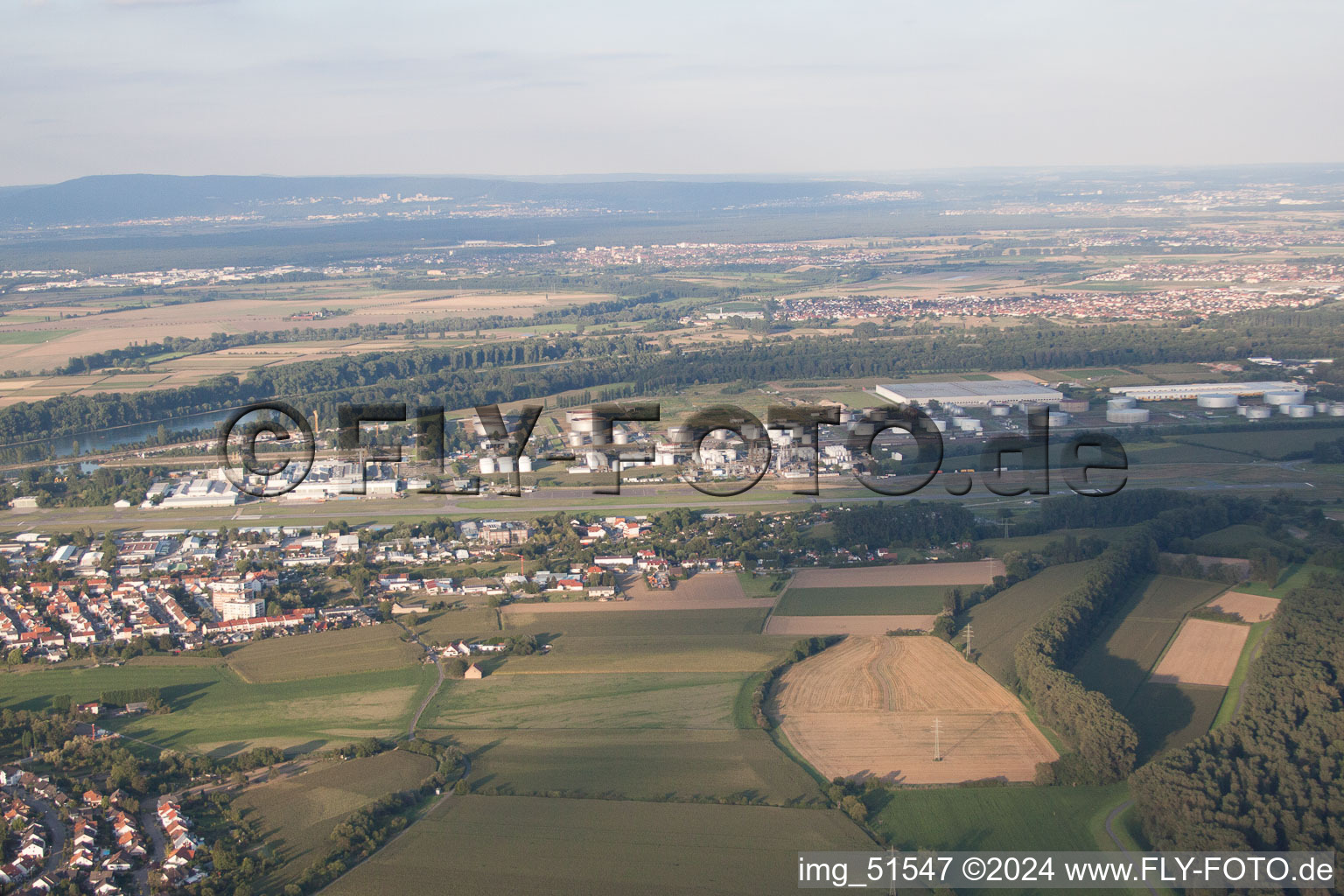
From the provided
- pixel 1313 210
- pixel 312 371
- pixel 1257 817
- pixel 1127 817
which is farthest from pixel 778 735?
pixel 1313 210

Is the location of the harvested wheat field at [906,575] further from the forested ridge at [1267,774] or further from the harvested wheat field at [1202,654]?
the forested ridge at [1267,774]

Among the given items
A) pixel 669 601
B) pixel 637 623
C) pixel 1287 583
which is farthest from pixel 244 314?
pixel 1287 583

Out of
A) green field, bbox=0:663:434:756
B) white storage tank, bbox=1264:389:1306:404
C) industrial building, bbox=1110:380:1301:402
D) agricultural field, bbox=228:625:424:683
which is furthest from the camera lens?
industrial building, bbox=1110:380:1301:402

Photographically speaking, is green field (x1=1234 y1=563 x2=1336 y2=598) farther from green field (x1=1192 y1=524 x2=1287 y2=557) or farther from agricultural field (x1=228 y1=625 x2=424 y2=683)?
agricultural field (x1=228 y1=625 x2=424 y2=683)

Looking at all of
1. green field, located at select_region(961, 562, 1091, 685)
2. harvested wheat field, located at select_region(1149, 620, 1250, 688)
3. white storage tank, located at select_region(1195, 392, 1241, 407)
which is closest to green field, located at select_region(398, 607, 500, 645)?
green field, located at select_region(961, 562, 1091, 685)

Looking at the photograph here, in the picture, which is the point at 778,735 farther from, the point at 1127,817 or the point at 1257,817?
the point at 1257,817

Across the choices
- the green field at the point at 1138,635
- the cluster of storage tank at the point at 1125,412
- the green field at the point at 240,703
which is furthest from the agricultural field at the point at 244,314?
the green field at the point at 1138,635

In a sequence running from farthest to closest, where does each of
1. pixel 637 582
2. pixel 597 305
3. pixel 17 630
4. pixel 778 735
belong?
1. pixel 597 305
2. pixel 637 582
3. pixel 17 630
4. pixel 778 735
